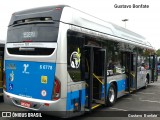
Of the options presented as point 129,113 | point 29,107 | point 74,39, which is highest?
point 74,39

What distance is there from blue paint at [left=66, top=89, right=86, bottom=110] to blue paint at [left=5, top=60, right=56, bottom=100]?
528 mm

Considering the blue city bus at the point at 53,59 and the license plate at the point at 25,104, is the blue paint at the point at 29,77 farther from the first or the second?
the license plate at the point at 25,104

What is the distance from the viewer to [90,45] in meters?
7.01

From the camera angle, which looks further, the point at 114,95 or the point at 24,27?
the point at 114,95

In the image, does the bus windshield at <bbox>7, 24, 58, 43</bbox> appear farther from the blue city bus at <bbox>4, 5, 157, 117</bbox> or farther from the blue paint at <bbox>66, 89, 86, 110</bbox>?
the blue paint at <bbox>66, 89, 86, 110</bbox>

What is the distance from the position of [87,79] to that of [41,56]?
1.74 metres

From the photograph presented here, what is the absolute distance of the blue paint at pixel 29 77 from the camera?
18.8ft

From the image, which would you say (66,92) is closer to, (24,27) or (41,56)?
(41,56)

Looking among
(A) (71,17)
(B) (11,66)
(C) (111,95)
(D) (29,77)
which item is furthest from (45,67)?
(C) (111,95)

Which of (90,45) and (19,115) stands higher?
(90,45)

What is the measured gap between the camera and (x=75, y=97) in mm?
6180

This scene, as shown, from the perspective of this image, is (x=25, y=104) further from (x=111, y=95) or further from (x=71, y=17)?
(x=111, y=95)

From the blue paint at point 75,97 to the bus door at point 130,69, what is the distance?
13.7 ft

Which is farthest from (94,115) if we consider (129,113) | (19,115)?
(19,115)
